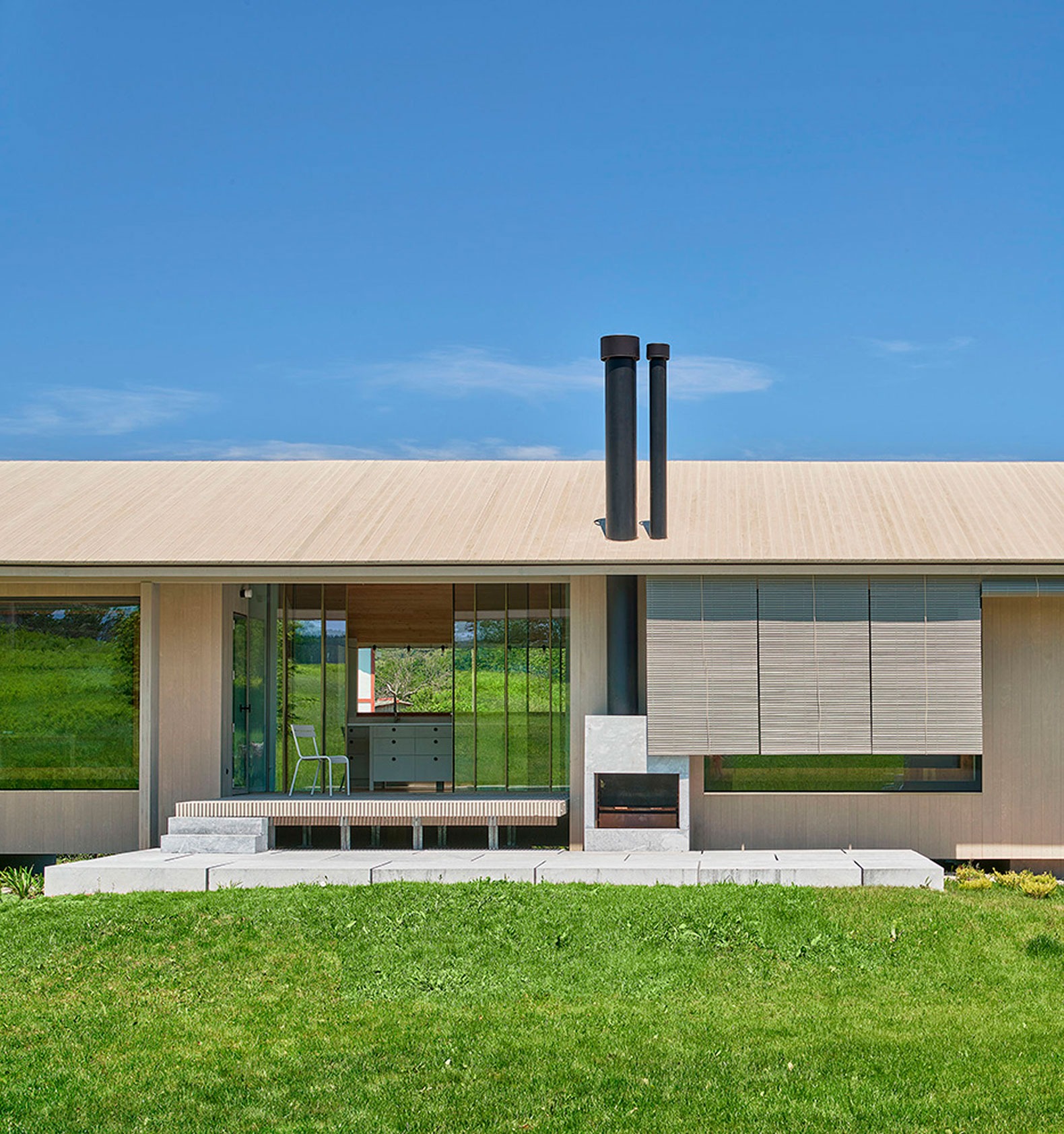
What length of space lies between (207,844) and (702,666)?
5.12 metres

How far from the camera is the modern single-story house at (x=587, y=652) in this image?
12312mm

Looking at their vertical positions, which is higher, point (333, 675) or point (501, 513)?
point (501, 513)

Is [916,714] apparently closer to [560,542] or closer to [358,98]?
[560,542]

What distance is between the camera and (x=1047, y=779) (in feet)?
42.1

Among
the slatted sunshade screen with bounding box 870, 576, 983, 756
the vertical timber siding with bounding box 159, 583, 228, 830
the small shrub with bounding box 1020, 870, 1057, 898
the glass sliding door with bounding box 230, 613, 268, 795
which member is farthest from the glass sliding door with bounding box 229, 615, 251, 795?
the small shrub with bounding box 1020, 870, 1057, 898

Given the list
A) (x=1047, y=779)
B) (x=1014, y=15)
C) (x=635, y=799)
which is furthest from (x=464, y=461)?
(x=1014, y=15)

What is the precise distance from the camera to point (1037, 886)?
1114 cm

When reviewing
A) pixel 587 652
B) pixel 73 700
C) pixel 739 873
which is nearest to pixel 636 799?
pixel 587 652

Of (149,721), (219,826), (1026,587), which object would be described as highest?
(1026,587)

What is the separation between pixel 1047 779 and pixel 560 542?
213 inches

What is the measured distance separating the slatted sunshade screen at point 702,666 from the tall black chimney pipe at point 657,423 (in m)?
0.95

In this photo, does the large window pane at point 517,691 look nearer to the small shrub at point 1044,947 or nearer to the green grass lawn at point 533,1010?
the green grass lawn at point 533,1010

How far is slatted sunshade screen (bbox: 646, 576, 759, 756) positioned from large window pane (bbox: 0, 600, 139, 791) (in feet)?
18.1

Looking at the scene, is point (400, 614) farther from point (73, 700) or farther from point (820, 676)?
point (820, 676)
